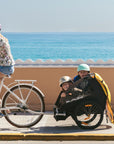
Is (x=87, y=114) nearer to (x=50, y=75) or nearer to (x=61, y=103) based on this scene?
(x=61, y=103)

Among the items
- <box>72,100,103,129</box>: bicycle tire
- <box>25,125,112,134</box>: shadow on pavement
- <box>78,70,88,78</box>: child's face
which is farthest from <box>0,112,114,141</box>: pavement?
<box>78,70,88,78</box>: child's face

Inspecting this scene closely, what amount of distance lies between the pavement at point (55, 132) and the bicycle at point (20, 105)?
14 cm

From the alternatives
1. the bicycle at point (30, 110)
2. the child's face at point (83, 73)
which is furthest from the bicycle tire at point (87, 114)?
the child's face at point (83, 73)

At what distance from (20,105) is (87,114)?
3.87 ft

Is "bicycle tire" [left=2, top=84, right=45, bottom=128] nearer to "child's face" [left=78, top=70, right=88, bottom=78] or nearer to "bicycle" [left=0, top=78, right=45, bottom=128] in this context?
"bicycle" [left=0, top=78, right=45, bottom=128]

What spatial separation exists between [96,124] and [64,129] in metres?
0.57

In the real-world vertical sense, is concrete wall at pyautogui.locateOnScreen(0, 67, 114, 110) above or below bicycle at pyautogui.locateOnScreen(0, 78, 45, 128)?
above

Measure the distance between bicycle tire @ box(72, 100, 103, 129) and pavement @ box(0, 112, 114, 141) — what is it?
0.11 metres

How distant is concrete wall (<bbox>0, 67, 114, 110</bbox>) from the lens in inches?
370

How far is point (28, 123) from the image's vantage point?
299 inches

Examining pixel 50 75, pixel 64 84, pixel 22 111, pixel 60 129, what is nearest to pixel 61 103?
pixel 64 84

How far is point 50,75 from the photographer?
9.45 metres

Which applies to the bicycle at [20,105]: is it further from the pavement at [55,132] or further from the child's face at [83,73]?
the child's face at [83,73]

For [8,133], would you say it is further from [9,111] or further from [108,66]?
[108,66]
